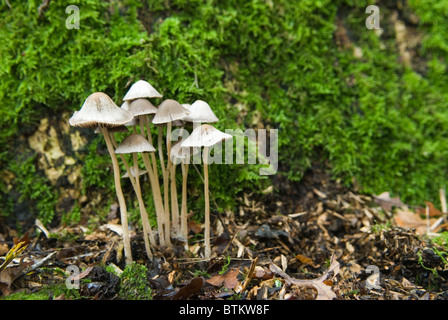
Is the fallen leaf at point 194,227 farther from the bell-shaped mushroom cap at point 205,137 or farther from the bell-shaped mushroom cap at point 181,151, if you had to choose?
the bell-shaped mushroom cap at point 205,137

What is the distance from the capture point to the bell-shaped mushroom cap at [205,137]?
2.34 meters

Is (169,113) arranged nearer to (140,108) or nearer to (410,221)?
(140,108)

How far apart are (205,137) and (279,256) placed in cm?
125

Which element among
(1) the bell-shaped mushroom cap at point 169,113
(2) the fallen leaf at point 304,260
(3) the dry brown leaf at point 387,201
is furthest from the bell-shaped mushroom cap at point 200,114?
(3) the dry brown leaf at point 387,201

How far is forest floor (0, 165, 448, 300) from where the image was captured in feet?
7.48

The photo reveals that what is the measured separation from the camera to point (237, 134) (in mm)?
3428

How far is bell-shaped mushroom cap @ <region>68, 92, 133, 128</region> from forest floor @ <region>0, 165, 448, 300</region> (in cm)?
105

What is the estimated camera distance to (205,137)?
2373 mm

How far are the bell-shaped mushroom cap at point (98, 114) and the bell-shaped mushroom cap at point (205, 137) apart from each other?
1.55 feet

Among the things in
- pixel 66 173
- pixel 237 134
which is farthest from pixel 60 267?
pixel 237 134
